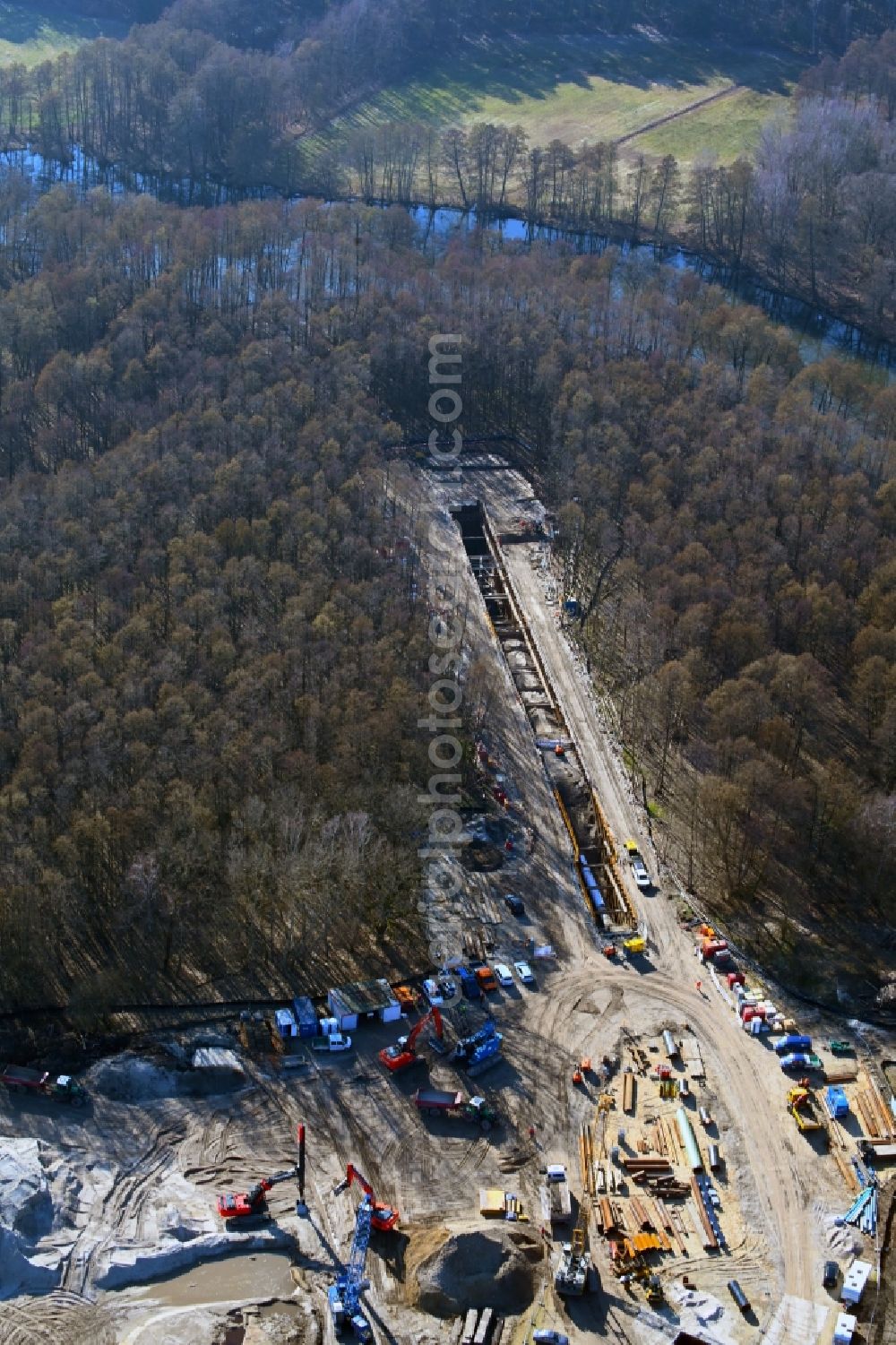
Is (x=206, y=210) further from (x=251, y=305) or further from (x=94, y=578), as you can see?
(x=94, y=578)

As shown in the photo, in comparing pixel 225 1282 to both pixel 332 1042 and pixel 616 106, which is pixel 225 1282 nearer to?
pixel 332 1042

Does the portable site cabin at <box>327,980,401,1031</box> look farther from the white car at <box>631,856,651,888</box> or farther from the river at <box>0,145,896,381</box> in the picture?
the river at <box>0,145,896,381</box>

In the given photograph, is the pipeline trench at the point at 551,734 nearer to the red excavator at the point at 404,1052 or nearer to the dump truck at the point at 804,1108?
the red excavator at the point at 404,1052

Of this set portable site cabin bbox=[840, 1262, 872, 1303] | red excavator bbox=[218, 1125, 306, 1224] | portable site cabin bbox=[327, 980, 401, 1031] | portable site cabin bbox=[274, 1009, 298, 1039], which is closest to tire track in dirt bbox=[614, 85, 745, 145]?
portable site cabin bbox=[327, 980, 401, 1031]

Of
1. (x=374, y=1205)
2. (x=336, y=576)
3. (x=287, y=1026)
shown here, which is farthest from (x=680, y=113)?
(x=374, y=1205)

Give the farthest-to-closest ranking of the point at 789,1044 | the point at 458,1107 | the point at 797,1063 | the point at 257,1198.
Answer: the point at 789,1044 → the point at 797,1063 → the point at 458,1107 → the point at 257,1198

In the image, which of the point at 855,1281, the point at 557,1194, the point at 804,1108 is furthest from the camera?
the point at 804,1108

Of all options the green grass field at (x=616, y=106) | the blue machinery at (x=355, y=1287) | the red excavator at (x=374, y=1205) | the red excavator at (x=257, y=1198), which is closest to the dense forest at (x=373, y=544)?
the red excavator at (x=257, y=1198)
